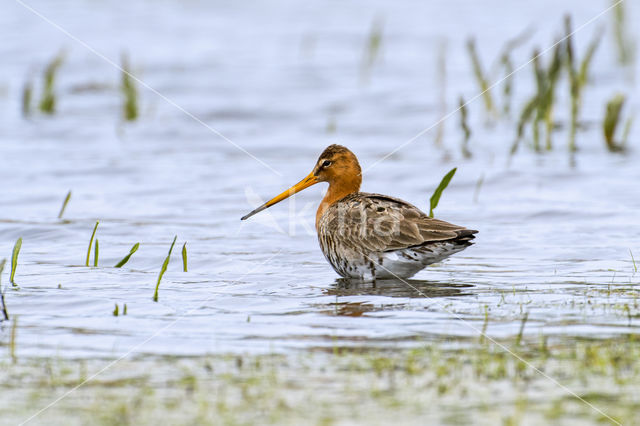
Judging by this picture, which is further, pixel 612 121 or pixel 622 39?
pixel 622 39

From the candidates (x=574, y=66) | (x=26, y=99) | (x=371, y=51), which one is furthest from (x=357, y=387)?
(x=371, y=51)

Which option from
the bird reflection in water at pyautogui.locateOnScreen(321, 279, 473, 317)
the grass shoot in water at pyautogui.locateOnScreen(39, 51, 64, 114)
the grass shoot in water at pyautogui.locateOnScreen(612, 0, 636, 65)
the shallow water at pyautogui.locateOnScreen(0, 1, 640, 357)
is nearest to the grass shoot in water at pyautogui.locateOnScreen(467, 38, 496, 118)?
the shallow water at pyautogui.locateOnScreen(0, 1, 640, 357)

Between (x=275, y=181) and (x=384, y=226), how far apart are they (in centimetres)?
545

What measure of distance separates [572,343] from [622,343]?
0.86ft

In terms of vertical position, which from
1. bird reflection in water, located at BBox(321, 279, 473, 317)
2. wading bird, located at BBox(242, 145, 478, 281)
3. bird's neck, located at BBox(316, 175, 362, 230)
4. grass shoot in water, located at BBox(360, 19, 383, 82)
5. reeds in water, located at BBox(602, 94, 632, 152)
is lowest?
bird reflection in water, located at BBox(321, 279, 473, 317)

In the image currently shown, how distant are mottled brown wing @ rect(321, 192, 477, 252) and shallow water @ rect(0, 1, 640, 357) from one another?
14.6 inches

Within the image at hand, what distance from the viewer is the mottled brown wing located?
24.2 ft

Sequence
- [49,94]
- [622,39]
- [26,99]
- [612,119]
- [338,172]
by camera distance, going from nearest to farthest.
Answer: [338,172]
[612,119]
[26,99]
[49,94]
[622,39]

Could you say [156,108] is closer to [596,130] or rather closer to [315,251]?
[596,130]

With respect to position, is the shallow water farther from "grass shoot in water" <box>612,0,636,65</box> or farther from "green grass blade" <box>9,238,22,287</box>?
"grass shoot in water" <box>612,0,636,65</box>

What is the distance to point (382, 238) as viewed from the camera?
7641 millimetres

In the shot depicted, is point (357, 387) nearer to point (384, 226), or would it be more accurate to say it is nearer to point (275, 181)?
point (384, 226)

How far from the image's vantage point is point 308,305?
6.77 m

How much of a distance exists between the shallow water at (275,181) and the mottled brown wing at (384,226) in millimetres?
371
